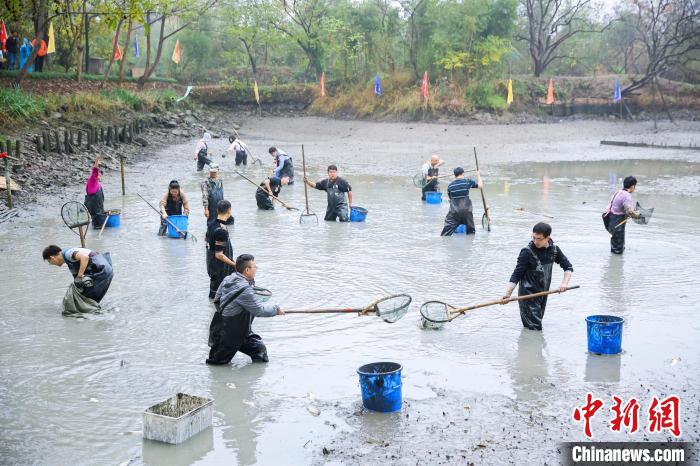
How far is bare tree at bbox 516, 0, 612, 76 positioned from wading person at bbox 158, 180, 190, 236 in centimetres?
3330

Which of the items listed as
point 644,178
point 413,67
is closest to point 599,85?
point 413,67

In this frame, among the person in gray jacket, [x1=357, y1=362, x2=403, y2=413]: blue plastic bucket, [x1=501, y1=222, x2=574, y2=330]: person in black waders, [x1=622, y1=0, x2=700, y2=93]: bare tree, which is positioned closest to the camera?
[x1=357, y1=362, x2=403, y2=413]: blue plastic bucket

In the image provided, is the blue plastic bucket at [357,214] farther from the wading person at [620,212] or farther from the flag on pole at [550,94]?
the flag on pole at [550,94]

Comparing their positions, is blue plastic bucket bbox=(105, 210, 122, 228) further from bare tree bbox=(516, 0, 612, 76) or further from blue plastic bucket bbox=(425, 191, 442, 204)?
bare tree bbox=(516, 0, 612, 76)

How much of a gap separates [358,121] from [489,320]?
110ft

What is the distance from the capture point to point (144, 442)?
696 centimetres

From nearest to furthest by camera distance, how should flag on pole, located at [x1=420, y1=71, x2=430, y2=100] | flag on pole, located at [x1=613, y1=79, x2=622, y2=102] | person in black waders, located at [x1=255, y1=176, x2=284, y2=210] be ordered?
person in black waders, located at [x1=255, y1=176, x2=284, y2=210], flag on pole, located at [x1=613, y1=79, x2=622, y2=102], flag on pole, located at [x1=420, y1=71, x2=430, y2=100]

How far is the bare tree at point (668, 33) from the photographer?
4184 centimetres

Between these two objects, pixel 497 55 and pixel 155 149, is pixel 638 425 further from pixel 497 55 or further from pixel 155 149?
pixel 497 55

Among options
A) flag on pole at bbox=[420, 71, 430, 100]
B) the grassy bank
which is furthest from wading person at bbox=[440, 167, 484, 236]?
flag on pole at bbox=[420, 71, 430, 100]

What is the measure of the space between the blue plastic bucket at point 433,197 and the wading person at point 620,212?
22.1ft

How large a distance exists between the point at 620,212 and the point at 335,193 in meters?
6.20

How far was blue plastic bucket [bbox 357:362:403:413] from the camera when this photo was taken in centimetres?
734

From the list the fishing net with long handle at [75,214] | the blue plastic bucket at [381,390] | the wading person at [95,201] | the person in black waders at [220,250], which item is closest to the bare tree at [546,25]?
the wading person at [95,201]
